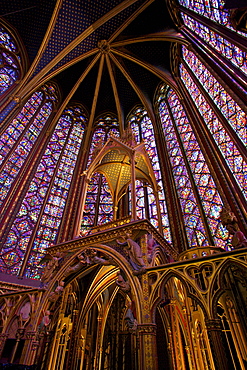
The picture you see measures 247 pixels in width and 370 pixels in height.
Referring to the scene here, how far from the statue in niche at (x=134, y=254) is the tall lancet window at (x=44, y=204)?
530 centimetres

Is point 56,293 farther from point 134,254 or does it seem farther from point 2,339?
point 134,254

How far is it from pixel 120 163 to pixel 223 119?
3.57 m

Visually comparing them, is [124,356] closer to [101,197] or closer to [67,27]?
[101,197]

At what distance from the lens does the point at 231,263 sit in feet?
12.3

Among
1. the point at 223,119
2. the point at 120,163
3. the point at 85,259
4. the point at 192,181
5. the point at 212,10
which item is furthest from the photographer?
the point at 192,181

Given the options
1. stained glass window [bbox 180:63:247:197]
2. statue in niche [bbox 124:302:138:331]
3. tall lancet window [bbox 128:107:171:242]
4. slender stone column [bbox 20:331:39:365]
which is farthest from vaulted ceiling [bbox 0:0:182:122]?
statue in niche [bbox 124:302:138:331]

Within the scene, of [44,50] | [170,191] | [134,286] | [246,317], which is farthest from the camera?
[44,50]

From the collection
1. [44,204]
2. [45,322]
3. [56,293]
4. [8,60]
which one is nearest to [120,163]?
[44,204]

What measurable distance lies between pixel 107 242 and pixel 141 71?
11.7 m

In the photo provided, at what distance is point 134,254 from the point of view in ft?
15.4

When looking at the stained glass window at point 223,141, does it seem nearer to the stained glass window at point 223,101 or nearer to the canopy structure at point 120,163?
the stained glass window at point 223,101

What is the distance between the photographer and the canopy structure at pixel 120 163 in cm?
739

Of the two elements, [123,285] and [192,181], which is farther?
[192,181]

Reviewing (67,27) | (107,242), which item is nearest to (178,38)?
(67,27)
